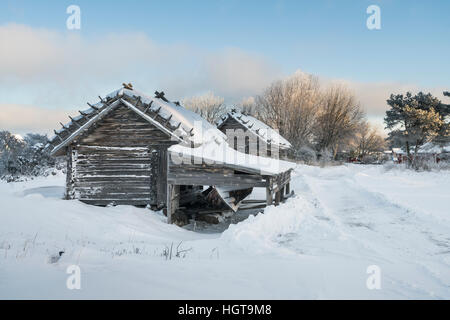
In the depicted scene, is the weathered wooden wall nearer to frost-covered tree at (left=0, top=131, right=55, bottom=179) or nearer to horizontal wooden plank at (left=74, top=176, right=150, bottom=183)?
horizontal wooden plank at (left=74, top=176, right=150, bottom=183)

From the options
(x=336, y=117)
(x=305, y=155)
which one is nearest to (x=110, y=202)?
(x=305, y=155)

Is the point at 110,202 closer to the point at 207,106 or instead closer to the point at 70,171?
the point at 70,171

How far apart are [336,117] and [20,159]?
42775 millimetres

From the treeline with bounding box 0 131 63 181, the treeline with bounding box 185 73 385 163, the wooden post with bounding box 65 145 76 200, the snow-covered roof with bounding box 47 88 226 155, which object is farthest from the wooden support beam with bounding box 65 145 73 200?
the treeline with bounding box 185 73 385 163

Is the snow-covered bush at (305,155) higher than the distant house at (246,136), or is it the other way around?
the distant house at (246,136)

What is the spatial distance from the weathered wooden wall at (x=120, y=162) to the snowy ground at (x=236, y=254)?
1483mm

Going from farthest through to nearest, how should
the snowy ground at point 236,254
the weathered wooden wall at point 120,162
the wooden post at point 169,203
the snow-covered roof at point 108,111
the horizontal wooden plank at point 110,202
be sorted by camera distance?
1. the horizontal wooden plank at point 110,202
2. the weathered wooden wall at point 120,162
3. the snow-covered roof at point 108,111
4. the wooden post at point 169,203
5. the snowy ground at point 236,254

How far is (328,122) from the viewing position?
43438mm

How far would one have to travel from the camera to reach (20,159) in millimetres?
25016

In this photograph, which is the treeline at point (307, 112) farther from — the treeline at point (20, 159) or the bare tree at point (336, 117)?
the treeline at point (20, 159)

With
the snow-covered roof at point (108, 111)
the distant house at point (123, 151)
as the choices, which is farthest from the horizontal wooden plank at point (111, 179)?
the snow-covered roof at point (108, 111)

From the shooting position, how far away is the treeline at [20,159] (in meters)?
24.2

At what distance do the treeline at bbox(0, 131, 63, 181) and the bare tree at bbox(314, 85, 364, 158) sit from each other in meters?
38.0
